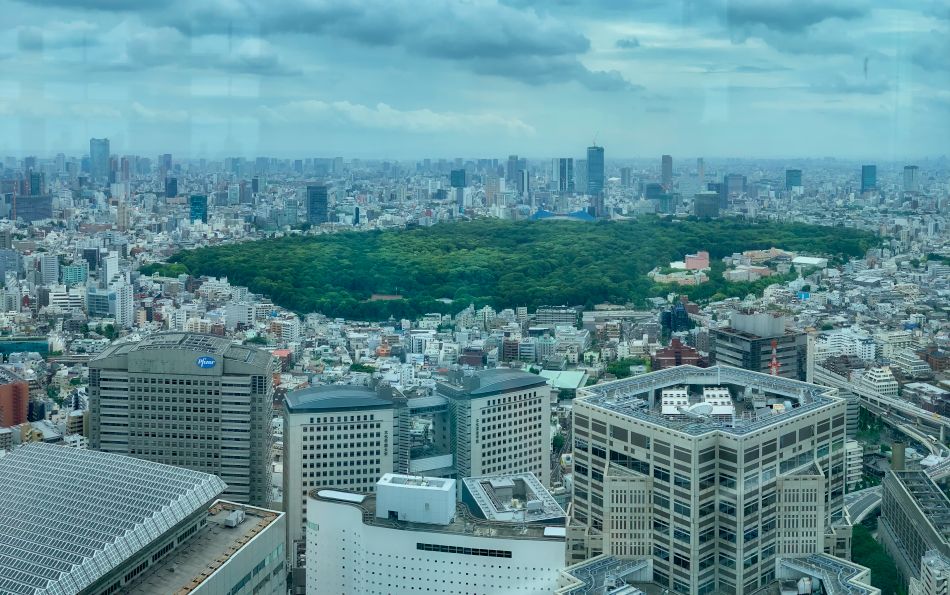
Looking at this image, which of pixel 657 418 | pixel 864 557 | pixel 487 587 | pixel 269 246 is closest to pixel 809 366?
pixel 864 557

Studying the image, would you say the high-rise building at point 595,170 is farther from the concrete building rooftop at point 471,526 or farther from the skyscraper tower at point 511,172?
the concrete building rooftop at point 471,526

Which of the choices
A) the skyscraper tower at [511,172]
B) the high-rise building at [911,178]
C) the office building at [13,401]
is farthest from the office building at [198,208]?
the high-rise building at [911,178]

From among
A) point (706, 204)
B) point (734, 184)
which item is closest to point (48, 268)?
point (734, 184)

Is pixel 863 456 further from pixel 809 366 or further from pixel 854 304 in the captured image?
pixel 854 304

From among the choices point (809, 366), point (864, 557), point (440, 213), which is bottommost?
point (864, 557)

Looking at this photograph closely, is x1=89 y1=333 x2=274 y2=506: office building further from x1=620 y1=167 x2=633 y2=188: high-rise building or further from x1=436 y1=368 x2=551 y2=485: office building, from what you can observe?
x1=620 y1=167 x2=633 y2=188: high-rise building

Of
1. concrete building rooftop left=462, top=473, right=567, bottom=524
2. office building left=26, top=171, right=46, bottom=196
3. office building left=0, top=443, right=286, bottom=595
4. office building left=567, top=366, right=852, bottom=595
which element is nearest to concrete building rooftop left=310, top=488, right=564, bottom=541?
concrete building rooftop left=462, top=473, right=567, bottom=524

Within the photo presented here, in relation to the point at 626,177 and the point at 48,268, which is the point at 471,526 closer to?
the point at 626,177
